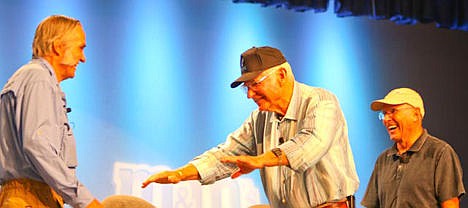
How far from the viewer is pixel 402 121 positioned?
4.20 metres

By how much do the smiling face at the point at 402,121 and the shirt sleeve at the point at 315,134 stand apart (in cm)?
103

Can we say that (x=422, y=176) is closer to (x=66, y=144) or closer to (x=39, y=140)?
(x=66, y=144)

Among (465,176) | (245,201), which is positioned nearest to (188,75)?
(245,201)

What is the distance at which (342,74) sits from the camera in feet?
20.9

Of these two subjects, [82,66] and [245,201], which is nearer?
[82,66]

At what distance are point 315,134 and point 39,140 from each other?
1.07 meters

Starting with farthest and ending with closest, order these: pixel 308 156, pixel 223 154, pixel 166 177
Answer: pixel 223 154, pixel 166 177, pixel 308 156

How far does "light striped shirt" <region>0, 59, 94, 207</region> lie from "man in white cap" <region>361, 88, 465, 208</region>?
1909mm

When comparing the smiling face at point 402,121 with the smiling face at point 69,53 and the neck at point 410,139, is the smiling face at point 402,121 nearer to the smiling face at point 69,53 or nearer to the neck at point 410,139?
the neck at point 410,139

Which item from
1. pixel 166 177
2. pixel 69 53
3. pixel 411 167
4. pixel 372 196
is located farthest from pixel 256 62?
pixel 372 196

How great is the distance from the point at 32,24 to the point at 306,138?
2.66 meters

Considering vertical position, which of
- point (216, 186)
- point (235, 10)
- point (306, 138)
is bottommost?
point (216, 186)

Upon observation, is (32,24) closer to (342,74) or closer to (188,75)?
(188,75)

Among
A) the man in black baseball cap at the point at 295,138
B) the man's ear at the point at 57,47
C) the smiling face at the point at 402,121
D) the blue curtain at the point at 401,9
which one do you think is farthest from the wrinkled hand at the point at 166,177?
the blue curtain at the point at 401,9
